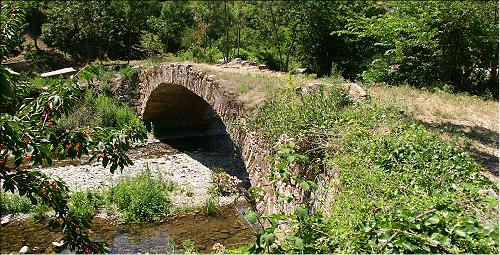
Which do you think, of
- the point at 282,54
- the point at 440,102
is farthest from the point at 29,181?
the point at 282,54

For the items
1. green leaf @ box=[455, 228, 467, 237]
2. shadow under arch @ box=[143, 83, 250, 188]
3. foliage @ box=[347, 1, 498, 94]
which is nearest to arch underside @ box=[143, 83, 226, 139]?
shadow under arch @ box=[143, 83, 250, 188]

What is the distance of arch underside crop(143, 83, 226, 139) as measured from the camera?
57.4ft

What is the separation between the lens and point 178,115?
752 inches

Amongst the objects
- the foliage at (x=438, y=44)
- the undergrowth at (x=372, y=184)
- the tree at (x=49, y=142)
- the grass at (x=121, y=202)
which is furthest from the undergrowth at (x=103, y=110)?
the tree at (x=49, y=142)

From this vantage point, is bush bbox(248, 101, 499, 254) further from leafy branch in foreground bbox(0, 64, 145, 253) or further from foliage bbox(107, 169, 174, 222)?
foliage bbox(107, 169, 174, 222)

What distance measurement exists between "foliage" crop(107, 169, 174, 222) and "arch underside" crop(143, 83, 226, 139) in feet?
19.0

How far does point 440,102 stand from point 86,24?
731 inches

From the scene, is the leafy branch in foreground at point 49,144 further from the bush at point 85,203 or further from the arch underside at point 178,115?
the arch underside at point 178,115

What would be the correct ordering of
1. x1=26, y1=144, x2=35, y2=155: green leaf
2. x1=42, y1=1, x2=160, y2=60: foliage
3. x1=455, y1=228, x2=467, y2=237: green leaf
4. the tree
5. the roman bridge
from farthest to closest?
x1=42, y1=1, x2=160, y2=60: foliage
the roman bridge
x1=455, y1=228, x2=467, y2=237: green leaf
the tree
x1=26, y1=144, x2=35, y2=155: green leaf

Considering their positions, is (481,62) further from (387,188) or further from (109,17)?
(109,17)

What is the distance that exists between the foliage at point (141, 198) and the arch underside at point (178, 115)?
19.0 feet

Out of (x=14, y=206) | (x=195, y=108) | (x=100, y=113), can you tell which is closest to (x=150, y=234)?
(x=14, y=206)

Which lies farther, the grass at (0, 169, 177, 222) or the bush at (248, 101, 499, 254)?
the grass at (0, 169, 177, 222)

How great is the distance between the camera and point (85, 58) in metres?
25.9
